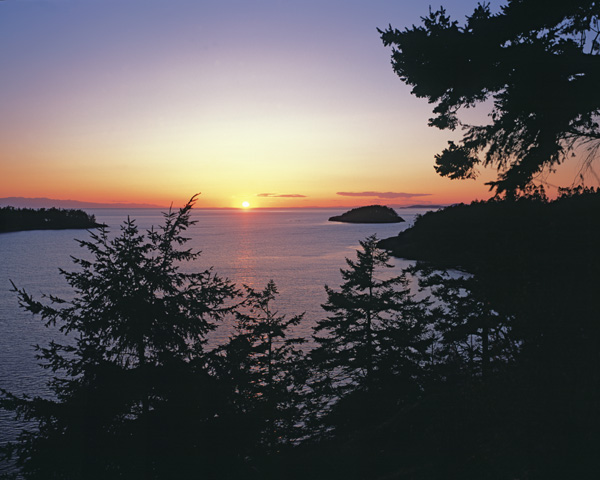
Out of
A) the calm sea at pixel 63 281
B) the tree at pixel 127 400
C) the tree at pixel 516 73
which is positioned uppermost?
the tree at pixel 516 73

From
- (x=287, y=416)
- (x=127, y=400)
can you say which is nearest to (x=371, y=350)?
(x=287, y=416)

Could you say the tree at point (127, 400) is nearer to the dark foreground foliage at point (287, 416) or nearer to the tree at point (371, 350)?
the dark foreground foliage at point (287, 416)

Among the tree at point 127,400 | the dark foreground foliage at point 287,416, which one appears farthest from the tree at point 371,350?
the tree at point 127,400

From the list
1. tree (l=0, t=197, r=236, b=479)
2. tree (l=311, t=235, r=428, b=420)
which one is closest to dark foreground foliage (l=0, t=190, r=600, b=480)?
tree (l=0, t=197, r=236, b=479)

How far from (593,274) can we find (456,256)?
8.56m

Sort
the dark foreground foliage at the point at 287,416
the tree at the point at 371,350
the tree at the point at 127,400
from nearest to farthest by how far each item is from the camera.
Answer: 1. the dark foreground foliage at the point at 287,416
2. the tree at the point at 127,400
3. the tree at the point at 371,350

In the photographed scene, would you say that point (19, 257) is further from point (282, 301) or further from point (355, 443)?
point (355, 443)

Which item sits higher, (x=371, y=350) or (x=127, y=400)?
(x=127, y=400)

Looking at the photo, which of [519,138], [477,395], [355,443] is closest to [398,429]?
[355,443]

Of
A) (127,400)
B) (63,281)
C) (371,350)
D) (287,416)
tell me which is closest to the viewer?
(127,400)

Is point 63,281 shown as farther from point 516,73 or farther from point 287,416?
point 516,73

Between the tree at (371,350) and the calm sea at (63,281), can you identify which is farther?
the calm sea at (63,281)

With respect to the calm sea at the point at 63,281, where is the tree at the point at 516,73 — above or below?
above

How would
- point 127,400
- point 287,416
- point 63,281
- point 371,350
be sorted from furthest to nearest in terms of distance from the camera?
point 63,281
point 371,350
point 287,416
point 127,400
